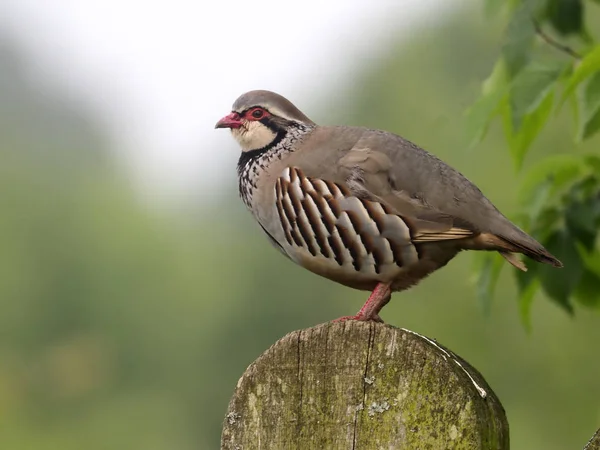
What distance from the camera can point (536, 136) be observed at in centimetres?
505

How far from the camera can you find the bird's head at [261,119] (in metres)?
5.06

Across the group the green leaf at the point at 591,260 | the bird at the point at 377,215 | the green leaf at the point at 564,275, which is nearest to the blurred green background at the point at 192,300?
the green leaf at the point at 591,260

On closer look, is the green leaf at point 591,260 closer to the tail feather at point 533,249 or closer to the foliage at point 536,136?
the foliage at point 536,136

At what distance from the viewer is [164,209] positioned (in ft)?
200

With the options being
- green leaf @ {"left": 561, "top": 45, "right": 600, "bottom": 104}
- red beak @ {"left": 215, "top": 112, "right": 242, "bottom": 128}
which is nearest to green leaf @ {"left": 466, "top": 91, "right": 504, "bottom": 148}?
green leaf @ {"left": 561, "top": 45, "right": 600, "bottom": 104}

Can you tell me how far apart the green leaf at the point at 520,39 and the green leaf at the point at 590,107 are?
43 centimetres

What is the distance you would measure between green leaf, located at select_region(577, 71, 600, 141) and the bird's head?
1.27 metres

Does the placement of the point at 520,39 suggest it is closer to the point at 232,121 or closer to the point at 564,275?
the point at 564,275

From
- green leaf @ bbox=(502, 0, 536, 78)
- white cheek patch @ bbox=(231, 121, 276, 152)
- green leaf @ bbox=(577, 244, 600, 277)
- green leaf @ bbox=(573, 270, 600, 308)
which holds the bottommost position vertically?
green leaf @ bbox=(573, 270, 600, 308)

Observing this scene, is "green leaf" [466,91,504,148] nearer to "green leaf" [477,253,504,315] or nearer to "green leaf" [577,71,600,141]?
"green leaf" [577,71,600,141]

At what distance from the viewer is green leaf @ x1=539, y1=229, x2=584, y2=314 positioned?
16.0 ft

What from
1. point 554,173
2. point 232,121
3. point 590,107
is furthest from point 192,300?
point 590,107

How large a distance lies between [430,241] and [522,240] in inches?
13.8

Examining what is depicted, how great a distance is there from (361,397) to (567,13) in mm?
2706
